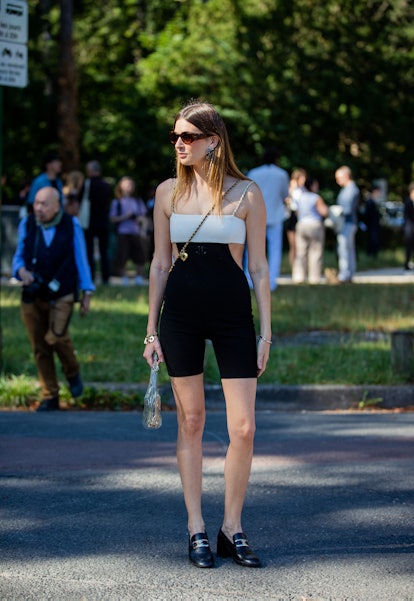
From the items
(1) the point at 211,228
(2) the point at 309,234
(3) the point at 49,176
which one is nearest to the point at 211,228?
(1) the point at 211,228

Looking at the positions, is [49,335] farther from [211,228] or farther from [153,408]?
[211,228]

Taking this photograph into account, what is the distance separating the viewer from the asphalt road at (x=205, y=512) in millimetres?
4859

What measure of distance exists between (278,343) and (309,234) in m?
6.93

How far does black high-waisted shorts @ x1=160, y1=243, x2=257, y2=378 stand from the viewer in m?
5.02

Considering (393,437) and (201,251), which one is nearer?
(201,251)

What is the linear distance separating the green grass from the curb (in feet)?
0.66

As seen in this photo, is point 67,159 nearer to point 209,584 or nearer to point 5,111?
point 5,111

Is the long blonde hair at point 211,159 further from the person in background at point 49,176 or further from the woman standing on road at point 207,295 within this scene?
the person in background at point 49,176

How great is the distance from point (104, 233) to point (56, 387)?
29.9 feet

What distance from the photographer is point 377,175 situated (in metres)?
39.5

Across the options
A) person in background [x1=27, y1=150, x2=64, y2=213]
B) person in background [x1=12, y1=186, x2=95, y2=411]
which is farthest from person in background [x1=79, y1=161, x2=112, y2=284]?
person in background [x1=12, y1=186, x2=95, y2=411]

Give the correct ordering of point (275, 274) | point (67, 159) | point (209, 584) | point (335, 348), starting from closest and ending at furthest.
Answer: point (209, 584) < point (335, 348) < point (275, 274) < point (67, 159)

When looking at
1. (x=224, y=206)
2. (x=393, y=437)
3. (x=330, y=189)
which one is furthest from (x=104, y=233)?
(x=330, y=189)

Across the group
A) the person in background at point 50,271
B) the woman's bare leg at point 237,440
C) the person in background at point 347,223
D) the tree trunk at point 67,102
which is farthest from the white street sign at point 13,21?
the tree trunk at point 67,102
